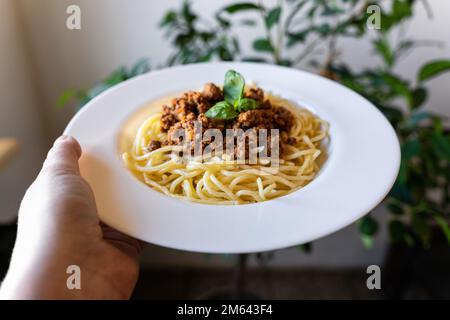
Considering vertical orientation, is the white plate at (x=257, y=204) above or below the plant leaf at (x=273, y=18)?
below

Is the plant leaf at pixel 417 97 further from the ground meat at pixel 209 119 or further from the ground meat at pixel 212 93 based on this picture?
the ground meat at pixel 212 93

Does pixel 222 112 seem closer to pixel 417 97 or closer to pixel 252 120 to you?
pixel 252 120

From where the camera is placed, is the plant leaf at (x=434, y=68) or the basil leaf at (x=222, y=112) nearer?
the basil leaf at (x=222, y=112)

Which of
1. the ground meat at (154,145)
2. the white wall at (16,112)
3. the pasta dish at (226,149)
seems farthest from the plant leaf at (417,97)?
the white wall at (16,112)

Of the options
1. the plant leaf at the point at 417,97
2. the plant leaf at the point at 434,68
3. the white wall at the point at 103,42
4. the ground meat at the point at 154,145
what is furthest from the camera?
the white wall at the point at 103,42

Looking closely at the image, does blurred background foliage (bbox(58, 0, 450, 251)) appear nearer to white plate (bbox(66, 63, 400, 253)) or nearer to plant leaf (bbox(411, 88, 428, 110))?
plant leaf (bbox(411, 88, 428, 110))

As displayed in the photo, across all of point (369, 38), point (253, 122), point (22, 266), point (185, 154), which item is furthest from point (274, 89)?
point (369, 38)

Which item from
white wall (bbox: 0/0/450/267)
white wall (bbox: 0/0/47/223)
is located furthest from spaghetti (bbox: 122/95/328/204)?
white wall (bbox: 0/0/47/223)

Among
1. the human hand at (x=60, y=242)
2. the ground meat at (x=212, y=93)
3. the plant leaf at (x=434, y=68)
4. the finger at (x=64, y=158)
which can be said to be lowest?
the human hand at (x=60, y=242)
